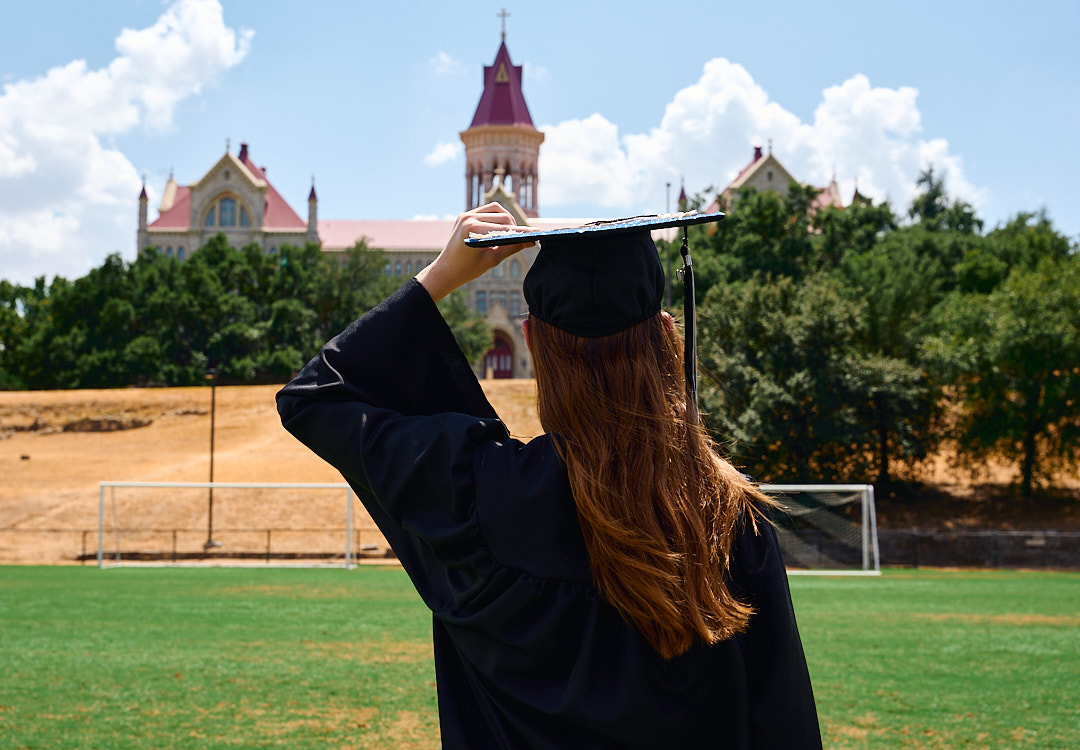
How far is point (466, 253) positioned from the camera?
232 centimetres

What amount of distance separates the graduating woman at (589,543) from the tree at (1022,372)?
4061 cm

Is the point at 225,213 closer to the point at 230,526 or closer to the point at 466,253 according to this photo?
the point at 230,526

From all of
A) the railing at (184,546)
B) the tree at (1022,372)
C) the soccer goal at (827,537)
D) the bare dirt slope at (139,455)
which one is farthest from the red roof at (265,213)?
the soccer goal at (827,537)

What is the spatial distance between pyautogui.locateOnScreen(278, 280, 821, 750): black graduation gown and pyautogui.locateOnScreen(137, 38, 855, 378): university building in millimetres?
78722

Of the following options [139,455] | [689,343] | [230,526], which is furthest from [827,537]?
[139,455]

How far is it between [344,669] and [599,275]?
9.70 metres

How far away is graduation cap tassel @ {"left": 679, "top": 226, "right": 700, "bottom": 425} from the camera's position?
2.20 meters

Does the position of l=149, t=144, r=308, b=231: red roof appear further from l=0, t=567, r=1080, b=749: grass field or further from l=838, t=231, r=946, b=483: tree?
l=0, t=567, r=1080, b=749: grass field

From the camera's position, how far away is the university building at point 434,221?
283 ft

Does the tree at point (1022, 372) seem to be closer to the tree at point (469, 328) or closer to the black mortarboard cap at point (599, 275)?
the tree at point (469, 328)

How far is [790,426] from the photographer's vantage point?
125 feet

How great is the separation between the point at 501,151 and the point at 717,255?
153ft

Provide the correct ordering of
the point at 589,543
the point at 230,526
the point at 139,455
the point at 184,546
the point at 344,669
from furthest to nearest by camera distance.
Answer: the point at 139,455 < the point at 230,526 < the point at 184,546 < the point at 344,669 < the point at 589,543

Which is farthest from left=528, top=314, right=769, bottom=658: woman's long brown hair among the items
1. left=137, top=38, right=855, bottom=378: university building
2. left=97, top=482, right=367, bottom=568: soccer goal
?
left=137, top=38, right=855, bottom=378: university building
